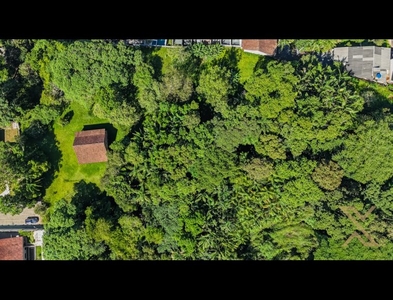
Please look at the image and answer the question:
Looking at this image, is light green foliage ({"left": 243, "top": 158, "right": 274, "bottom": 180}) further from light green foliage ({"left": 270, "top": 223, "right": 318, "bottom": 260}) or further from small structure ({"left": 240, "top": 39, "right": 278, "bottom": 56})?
small structure ({"left": 240, "top": 39, "right": 278, "bottom": 56})

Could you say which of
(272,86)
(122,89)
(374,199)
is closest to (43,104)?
(122,89)

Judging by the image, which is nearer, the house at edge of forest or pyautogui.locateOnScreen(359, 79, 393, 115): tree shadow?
pyautogui.locateOnScreen(359, 79, 393, 115): tree shadow

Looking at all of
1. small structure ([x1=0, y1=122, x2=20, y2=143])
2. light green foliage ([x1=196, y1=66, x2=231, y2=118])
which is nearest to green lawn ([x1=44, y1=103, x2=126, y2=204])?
small structure ([x1=0, y1=122, x2=20, y2=143])

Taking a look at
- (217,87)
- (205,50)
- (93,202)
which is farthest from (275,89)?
(93,202)

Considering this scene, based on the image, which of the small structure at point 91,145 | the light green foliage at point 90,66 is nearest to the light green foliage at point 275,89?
the light green foliage at point 90,66

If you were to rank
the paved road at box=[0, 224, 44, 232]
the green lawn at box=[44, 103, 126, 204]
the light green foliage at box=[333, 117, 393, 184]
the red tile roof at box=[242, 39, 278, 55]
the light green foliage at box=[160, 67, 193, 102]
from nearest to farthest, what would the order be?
the light green foliage at box=[333, 117, 393, 184] → the light green foliage at box=[160, 67, 193, 102] → the red tile roof at box=[242, 39, 278, 55] → the paved road at box=[0, 224, 44, 232] → the green lawn at box=[44, 103, 126, 204]

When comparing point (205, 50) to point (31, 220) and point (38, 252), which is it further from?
point (38, 252)

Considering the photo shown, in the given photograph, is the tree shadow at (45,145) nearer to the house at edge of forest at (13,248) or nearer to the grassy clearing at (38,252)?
the house at edge of forest at (13,248)
